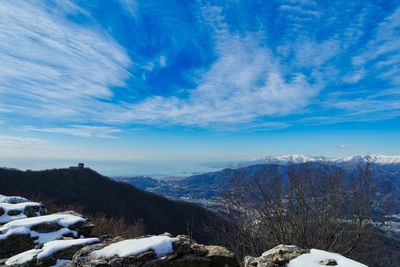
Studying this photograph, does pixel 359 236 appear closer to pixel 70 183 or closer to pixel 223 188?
pixel 223 188

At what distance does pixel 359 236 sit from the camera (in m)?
21.4

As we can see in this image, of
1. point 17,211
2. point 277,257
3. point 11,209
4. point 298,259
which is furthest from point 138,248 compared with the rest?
point 11,209

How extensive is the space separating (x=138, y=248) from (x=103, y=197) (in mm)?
109764

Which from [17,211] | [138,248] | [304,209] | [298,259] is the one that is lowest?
[138,248]

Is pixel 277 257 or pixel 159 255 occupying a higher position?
pixel 277 257

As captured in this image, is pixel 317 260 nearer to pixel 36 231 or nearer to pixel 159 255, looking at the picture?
pixel 159 255

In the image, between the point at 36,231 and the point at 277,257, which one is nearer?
the point at 277,257

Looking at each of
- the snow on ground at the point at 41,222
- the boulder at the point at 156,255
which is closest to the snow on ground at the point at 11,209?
the snow on ground at the point at 41,222

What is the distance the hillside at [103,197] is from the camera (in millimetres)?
103375

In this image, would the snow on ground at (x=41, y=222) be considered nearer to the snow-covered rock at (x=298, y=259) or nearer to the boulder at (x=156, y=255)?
the boulder at (x=156, y=255)

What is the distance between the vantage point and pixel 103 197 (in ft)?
385

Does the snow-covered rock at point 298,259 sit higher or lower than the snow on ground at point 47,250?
higher

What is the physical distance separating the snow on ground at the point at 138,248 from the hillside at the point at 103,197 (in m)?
85.0

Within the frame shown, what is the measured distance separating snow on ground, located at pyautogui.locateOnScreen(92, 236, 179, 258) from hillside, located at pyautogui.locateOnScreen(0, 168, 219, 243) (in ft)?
279
